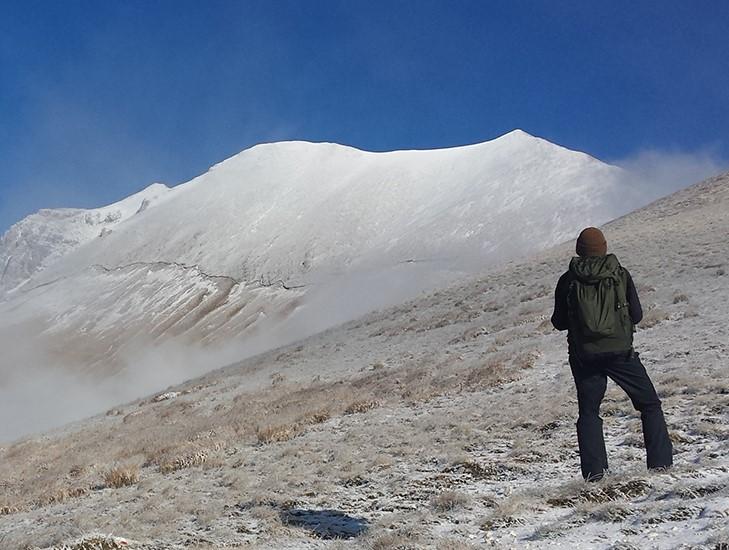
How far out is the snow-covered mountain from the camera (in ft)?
302

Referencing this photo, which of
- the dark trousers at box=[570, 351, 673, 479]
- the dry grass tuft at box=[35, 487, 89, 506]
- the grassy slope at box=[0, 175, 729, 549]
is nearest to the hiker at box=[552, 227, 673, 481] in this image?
the dark trousers at box=[570, 351, 673, 479]

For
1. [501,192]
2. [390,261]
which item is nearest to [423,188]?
[501,192]

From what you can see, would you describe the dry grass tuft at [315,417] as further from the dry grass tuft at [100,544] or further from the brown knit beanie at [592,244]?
the brown knit beanie at [592,244]

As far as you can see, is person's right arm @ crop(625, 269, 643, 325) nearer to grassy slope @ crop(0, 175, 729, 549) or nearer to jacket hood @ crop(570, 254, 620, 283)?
jacket hood @ crop(570, 254, 620, 283)

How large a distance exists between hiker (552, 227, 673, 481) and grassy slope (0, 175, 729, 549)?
13.8 inches

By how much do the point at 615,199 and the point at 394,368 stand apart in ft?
254

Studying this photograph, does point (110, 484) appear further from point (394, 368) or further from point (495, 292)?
point (495, 292)

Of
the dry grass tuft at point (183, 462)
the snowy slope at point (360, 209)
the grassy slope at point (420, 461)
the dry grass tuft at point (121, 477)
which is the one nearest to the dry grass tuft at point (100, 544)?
the grassy slope at point (420, 461)

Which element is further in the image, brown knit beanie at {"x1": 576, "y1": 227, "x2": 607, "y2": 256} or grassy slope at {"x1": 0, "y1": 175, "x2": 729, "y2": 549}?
brown knit beanie at {"x1": 576, "y1": 227, "x2": 607, "y2": 256}

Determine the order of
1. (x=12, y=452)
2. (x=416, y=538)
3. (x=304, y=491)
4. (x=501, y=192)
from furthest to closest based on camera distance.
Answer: (x=501, y=192), (x=12, y=452), (x=304, y=491), (x=416, y=538)

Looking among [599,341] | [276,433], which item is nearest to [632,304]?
[599,341]

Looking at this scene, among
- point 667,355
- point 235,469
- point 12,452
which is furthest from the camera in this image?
point 12,452

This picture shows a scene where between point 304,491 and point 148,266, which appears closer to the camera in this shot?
point 304,491

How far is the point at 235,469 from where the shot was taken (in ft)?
38.6
